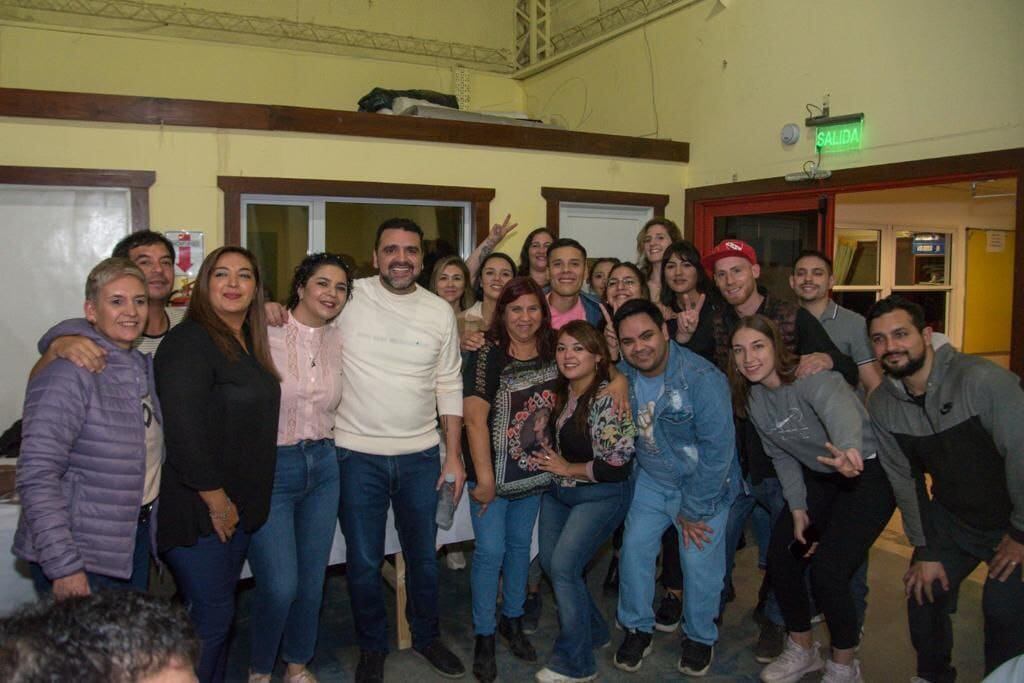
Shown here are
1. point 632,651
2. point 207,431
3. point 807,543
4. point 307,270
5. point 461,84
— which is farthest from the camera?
point 461,84

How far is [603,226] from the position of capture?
6.29 metres

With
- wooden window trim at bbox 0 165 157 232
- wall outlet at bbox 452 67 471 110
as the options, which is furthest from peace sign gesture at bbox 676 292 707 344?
wall outlet at bbox 452 67 471 110

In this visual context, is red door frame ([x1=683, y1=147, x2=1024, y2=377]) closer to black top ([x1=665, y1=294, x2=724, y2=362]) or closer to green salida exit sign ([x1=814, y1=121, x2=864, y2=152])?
green salida exit sign ([x1=814, y1=121, x2=864, y2=152])

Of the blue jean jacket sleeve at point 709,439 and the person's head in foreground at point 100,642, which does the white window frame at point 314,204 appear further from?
the person's head in foreground at point 100,642

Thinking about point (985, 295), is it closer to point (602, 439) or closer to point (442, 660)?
point (602, 439)

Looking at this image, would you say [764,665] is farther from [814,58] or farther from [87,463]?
[814,58]

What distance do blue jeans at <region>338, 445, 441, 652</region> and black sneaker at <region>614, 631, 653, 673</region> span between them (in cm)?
82

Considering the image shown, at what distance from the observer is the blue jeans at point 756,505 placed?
3.20 meters

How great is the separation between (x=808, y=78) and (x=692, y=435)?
347cm

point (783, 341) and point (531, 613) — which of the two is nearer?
point (783, 341)

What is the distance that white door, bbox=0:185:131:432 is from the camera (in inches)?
185

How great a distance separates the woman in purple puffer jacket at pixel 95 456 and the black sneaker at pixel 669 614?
7.56ft

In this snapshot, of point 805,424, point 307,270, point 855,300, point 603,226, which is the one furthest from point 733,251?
point 855,300

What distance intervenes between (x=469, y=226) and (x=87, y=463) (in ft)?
13.3
